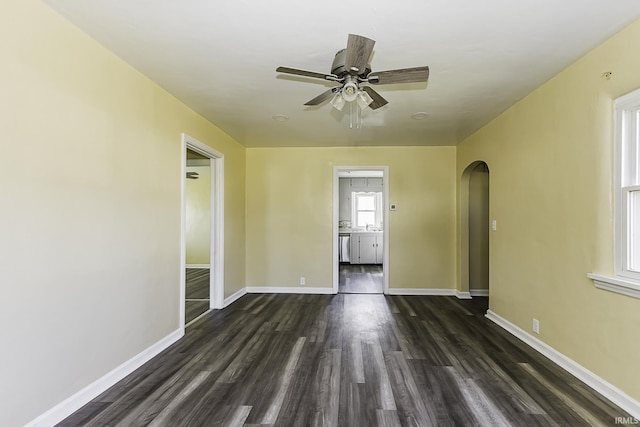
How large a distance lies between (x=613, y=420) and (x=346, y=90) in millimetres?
2619

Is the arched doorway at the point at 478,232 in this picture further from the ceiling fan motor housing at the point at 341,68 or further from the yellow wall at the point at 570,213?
the ceiling fan motor housing at the point at 341,68

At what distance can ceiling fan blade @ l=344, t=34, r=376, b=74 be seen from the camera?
161 centimetres

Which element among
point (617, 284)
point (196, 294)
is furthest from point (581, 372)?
point (196, 294)

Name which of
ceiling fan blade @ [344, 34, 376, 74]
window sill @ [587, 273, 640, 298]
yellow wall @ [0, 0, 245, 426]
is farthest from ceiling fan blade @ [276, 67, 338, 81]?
window sill @ [587, 273, 640, 298]

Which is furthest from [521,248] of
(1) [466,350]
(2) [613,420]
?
(2) [613,420]

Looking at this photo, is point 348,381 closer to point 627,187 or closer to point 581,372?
point 581,372

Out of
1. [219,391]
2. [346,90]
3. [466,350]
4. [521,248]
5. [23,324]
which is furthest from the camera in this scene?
[521,248]

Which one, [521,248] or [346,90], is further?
[521,248]

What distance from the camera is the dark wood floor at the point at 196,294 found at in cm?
398

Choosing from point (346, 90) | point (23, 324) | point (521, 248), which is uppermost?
point (346, 90)

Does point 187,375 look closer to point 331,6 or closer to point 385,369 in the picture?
point 385,369

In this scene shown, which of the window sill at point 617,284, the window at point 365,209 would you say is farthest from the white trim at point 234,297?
the window at point 365,209

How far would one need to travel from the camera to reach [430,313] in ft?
13.0

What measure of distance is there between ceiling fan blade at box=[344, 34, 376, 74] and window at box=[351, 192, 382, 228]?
6.80 meters
